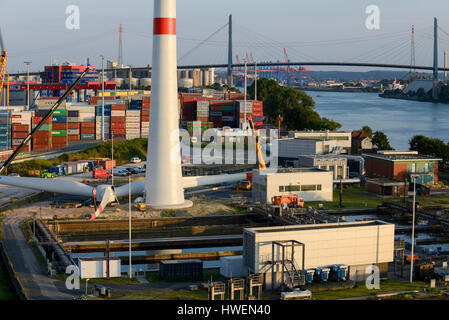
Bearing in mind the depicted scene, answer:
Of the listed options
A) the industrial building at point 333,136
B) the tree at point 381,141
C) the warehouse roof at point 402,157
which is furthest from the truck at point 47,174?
the tree at point 381,141

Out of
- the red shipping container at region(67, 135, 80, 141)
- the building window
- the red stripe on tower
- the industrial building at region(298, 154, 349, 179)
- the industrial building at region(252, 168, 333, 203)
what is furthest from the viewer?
the red shipping container at region(67, 135, 80, 141)

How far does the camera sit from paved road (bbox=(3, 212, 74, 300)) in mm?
13547

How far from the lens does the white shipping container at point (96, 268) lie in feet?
49.5

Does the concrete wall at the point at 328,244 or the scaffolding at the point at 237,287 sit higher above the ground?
the concrete wall at the point at 328,244

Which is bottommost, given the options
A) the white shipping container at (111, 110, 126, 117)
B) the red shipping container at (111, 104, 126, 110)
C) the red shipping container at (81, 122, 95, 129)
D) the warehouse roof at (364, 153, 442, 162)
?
the warehouse roof at (364, 153, 442, 162)

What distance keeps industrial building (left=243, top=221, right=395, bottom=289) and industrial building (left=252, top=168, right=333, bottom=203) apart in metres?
8.57

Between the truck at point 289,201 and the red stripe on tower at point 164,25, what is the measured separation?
6.70 m

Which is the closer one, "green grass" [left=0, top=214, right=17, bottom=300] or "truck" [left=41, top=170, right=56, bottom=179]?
"green grass" [left=0, top=214, right=17, bottom=300]

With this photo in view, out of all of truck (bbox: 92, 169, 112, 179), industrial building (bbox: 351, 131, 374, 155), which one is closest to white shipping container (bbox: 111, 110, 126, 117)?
industrial building (bbox: 351, 131, 374, 155)

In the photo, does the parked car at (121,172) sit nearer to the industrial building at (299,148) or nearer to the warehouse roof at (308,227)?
the industrial building at (299,148)

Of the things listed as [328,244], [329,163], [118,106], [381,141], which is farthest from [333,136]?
[328,244]

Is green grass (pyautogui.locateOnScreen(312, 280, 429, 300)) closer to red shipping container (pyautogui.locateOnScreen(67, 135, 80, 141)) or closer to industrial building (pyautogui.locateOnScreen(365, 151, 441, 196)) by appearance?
industrial building (pyautogui.locateOnScreen(365, 151, 441, 196))

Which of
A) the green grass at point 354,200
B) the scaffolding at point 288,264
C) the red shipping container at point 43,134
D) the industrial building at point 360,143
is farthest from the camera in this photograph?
the industrial building at point 360,143

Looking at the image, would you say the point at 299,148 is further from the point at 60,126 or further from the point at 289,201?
the point at 60,126
